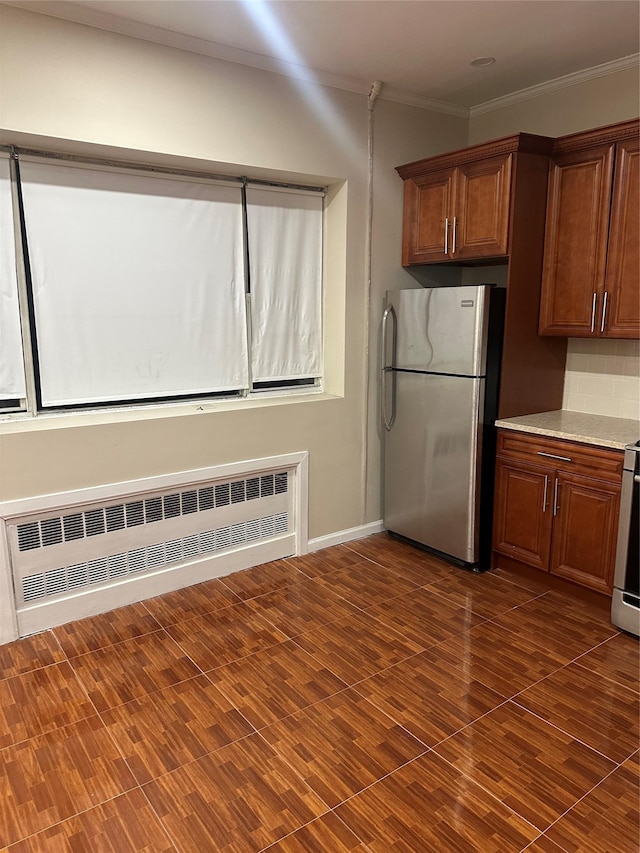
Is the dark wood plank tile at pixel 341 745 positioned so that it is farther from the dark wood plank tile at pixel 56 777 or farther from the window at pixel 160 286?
the window at pixel 160 286

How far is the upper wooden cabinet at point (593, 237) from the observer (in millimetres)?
2998

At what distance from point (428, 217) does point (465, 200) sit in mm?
312

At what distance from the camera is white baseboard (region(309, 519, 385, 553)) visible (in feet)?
12.6

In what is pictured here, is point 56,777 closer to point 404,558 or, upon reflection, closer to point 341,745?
point 341,745

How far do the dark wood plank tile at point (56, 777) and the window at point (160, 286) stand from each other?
1.55 meters

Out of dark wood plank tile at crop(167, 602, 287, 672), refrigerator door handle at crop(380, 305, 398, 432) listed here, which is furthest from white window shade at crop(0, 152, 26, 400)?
refrigerator door handle at crop(380, 305, 398, 432)

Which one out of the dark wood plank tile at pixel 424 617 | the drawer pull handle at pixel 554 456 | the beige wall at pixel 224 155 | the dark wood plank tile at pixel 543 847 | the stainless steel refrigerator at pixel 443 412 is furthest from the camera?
the stainless steel refrigerator at pixel 443 412

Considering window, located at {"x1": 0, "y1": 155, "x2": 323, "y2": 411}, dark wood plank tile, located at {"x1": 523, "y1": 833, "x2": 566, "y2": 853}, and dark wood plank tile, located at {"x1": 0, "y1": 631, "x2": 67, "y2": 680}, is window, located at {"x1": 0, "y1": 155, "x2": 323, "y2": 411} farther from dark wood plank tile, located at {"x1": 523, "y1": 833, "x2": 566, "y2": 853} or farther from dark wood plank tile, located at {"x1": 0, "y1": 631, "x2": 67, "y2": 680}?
dark wood plank tile, located at {"x1": 523, "y1": 833, "x2": 566, "y2": 853}

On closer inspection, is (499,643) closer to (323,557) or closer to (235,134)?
(323,557)

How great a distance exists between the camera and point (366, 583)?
338 centimetres

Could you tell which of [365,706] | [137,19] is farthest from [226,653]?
[137,19]

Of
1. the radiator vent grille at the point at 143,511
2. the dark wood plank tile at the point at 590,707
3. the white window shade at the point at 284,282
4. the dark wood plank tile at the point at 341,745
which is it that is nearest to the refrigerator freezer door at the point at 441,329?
the white window shade at the point at 284,282

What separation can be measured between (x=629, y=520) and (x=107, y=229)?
287 cm

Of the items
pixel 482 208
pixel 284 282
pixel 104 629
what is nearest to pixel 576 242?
→ pixel 482 208
